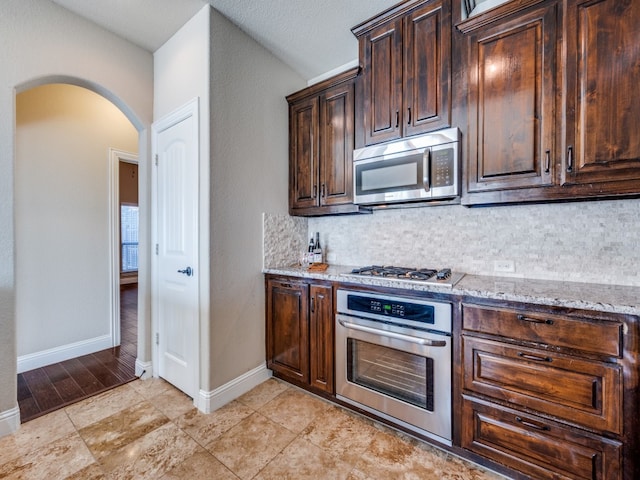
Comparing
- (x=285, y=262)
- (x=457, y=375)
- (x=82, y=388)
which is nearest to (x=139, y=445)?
(x=82, y=388)

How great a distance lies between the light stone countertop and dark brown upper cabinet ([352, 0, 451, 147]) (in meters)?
1.02


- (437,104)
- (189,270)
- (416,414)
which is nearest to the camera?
(416,414)

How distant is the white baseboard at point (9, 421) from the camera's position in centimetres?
173

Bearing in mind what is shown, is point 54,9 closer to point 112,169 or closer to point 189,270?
point 112,169

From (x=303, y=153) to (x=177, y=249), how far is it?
135 cm

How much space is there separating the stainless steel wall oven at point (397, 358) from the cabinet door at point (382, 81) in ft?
3.88

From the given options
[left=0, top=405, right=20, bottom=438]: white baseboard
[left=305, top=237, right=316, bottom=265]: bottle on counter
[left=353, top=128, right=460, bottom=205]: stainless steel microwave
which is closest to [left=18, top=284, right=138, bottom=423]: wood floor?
[left=0, top=405, right=20, bottom=438]: white baseboard

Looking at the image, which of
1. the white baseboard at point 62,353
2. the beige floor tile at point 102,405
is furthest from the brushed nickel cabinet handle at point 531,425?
the white baseboard at point 62,353

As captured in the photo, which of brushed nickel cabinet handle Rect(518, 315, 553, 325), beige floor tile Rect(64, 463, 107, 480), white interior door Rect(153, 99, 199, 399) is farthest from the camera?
white interior door Rect(153, 99, 199, 399)

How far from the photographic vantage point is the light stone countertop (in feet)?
4.00

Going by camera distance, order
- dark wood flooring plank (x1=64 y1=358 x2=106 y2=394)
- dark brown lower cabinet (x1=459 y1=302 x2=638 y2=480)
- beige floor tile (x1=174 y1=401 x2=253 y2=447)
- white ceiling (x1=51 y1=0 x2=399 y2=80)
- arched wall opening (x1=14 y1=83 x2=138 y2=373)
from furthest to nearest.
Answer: arched wall opening (x1=14 y1=83 x2=138 y2=373) < dark wood flooring plank (x1=64 y1=358 x2=106 y2=394) < white ceiling (x1=51 y1=0 x2=399 y2=80) < beige floor tile (x1=174 y1=401 x2=253 y2=447) < dark brown lower cabinet (x1=459 y1=302 x2=638 y2=480)

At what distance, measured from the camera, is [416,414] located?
168cm

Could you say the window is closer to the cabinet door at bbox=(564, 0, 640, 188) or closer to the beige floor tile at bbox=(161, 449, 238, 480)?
the beige floor tile at bbox=(161, 449, 238, 480)

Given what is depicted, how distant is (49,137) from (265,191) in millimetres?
2238
